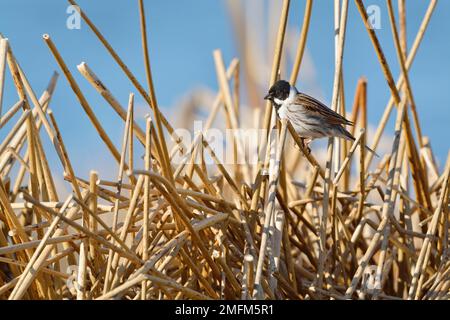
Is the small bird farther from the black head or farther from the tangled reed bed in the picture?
the tangled reed bed

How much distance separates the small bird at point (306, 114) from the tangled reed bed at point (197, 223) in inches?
4.8

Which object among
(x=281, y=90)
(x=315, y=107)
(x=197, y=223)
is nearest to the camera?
(x=197, y=223)

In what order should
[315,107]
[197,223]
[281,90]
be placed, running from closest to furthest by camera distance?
1. [197,223]
2. [281,90]
3. [315,107]

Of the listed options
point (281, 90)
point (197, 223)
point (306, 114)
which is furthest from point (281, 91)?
point (197, 223)

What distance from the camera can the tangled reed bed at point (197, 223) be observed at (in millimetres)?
2000

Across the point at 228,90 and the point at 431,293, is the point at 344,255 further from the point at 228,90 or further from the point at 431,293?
the point at 228,90

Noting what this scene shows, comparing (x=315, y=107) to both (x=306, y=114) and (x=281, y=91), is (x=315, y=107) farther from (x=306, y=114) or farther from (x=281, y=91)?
(x=281, y=91)

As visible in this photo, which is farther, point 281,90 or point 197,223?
point 281,90

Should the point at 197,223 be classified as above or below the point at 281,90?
below

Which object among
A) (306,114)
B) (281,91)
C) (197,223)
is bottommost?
(197,223)

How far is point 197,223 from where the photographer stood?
2.13 m

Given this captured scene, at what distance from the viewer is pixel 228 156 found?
3.53 metres

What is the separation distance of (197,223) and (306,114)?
4.21 feet
